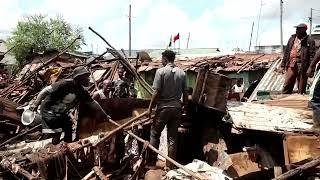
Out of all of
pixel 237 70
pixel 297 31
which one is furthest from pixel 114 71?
pixel 237 70

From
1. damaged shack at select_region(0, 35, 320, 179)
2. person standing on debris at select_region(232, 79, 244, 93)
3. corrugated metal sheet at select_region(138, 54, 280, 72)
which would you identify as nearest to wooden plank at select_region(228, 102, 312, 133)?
damaged shack at select_region(0, 35, 320, 179)

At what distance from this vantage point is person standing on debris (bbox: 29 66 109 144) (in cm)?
761

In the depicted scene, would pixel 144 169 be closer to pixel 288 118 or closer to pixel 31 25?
pixel 288 118

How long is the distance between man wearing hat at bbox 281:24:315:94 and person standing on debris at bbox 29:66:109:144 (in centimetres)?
438

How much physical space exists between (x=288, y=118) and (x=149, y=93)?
273cm

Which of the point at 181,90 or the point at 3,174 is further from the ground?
the point at 181,90

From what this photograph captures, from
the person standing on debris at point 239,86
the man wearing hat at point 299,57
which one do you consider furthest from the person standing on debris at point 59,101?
the person standing on debris at point 239,86

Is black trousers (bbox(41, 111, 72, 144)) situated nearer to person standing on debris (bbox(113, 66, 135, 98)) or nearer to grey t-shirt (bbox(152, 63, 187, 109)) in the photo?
grey t-shirt (bbox(152, 63, 187, 109))

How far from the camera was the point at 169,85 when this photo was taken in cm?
722

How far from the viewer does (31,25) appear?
5091 cm

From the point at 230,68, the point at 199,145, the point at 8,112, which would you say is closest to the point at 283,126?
the point at 199,145

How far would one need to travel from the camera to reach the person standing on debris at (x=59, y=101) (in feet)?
25.0

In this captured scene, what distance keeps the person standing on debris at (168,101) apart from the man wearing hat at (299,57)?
334 centimetres

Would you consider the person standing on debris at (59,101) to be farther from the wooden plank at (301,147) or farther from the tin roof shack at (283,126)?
the wooden plank at (301,147)
